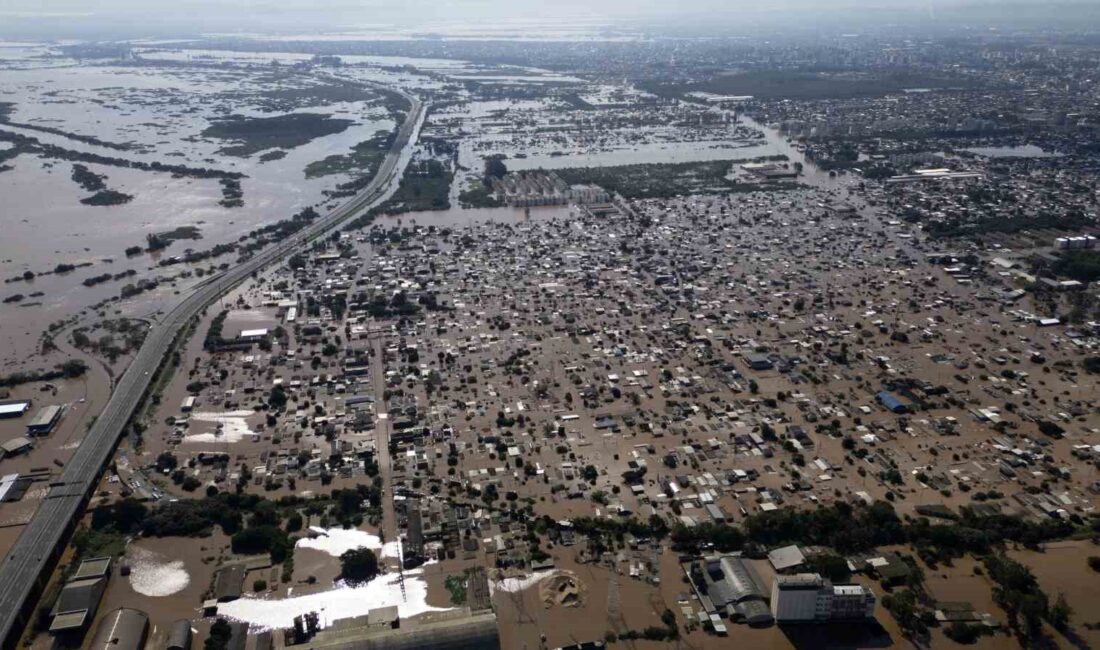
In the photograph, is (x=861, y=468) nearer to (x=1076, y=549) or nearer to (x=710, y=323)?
(x=1076, y=549)

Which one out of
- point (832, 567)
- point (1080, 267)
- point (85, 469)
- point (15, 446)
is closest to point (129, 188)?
point (15, 446)

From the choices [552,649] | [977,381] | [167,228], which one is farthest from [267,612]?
[167,228]

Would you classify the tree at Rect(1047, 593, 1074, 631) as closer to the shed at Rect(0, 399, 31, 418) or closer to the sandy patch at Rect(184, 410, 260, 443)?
the sandy patch at Rect(184, 410, 260, 443)

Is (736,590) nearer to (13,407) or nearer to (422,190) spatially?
(13,407)

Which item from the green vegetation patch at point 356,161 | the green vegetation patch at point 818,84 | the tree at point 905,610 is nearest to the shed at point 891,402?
the tree at point 905,610

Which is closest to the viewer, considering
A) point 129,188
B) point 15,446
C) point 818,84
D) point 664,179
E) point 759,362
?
point 15,446

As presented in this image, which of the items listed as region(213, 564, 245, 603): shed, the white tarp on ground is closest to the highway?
region(213, 564, 245, 603): shed

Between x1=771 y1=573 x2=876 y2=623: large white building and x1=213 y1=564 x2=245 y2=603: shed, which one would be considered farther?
x1=213 y1=564 x2=245 y2=603: shed
